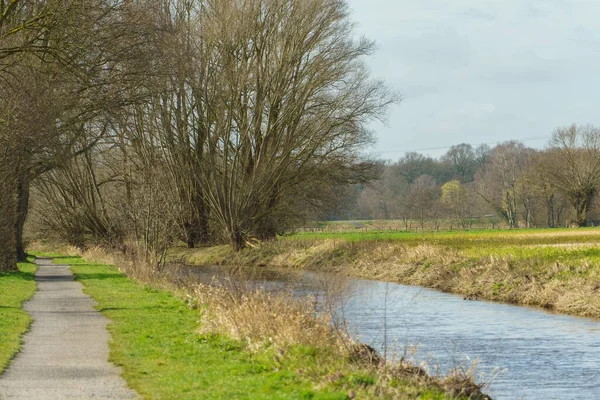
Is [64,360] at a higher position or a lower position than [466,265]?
lower

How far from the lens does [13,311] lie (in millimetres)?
19766

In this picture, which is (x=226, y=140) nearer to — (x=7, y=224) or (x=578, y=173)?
(x=7, y=224)

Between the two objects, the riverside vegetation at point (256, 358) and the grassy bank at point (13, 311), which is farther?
Result: the grassy bank at point (13, 311)

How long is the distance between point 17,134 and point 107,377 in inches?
610

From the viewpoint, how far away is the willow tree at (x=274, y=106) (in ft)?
145

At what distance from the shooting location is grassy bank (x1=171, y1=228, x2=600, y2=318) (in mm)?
25219

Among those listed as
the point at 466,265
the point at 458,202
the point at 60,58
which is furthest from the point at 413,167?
the point at 60,58

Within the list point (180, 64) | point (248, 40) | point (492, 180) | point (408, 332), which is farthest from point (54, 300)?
point (492, 180)

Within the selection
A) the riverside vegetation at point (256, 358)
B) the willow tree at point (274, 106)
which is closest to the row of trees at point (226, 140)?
the willow tree at point (274, 106)

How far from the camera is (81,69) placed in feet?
80.6

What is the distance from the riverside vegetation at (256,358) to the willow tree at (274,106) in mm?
26457

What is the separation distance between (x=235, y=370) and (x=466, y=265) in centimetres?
2162

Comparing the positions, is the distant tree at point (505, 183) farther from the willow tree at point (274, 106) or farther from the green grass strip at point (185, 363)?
the green grass strip at point (185, 363)

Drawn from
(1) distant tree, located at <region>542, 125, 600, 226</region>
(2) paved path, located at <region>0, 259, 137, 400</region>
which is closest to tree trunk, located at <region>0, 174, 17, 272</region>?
(2) paved path, located at <region>0, 259, 137, 400</region>
